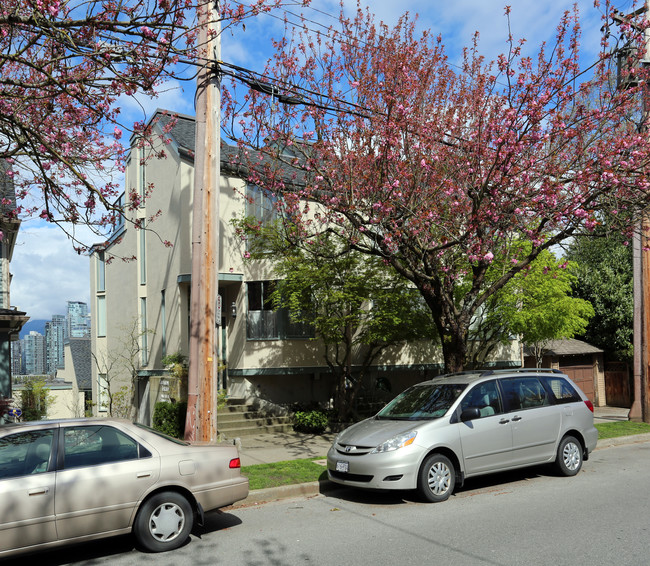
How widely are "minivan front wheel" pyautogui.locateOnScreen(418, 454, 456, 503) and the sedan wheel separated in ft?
10.3

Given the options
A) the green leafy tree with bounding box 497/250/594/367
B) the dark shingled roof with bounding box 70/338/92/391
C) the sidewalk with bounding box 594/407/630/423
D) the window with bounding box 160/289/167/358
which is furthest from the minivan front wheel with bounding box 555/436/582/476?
the dark shingled roof with bounding box 70/338/92/391

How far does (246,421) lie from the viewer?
16.1 m

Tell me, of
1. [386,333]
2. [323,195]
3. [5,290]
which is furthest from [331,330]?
[5,290]

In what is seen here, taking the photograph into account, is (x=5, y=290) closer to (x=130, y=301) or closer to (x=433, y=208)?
(x=130, y=301)

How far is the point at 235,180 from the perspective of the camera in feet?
56.6

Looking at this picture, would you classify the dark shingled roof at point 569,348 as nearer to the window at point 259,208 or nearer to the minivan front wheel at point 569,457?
the window at point 259,208

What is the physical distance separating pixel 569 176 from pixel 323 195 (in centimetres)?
496

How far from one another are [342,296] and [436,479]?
7360 millimetres

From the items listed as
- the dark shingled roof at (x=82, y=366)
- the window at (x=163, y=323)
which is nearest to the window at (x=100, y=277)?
the dark shingled roof at (x=82, y=366)

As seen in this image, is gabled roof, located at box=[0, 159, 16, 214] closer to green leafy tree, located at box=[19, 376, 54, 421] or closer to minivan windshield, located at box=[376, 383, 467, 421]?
green leafy tree, located at box=[19, 376, 54, 421]

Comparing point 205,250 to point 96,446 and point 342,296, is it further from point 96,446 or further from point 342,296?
point 342,296

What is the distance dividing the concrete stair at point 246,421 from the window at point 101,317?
12.0 meters

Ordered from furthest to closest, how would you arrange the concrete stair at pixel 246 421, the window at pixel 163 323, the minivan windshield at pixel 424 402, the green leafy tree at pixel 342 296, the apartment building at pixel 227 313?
the window at pixel 163 323, the apartment building at pixel 227 313, the green leafy tree at pixel 342 296, the concrete stair at pixel 246 421, the minivan windshield at pixel 424 402

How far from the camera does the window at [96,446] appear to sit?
620 centimetres
